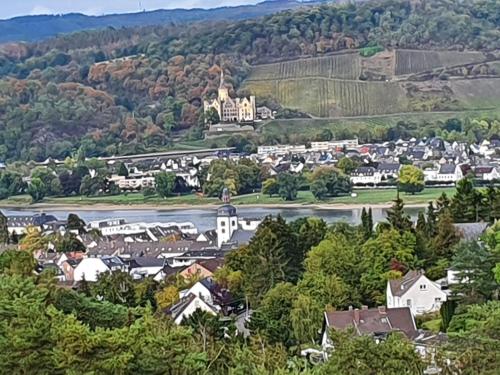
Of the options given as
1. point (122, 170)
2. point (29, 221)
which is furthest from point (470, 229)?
point (122, 170)

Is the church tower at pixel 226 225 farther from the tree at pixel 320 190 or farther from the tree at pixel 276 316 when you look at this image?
the tree at pixel 320 190

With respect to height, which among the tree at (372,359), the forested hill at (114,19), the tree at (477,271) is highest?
the tree at (372,359)

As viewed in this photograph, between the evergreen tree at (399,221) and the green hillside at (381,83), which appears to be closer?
the evergreen tree at (399,221)

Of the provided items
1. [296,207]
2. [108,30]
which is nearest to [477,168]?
[296,207]

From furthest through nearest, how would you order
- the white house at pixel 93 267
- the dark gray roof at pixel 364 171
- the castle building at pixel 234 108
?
the castle building at pixel 234 108 < the dark gray roof at pixel 364 171 < the white house at pixel 93 267

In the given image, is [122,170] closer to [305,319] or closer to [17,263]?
[17,263]

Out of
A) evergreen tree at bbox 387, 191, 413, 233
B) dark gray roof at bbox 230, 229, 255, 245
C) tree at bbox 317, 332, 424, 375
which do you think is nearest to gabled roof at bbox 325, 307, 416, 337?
tree at bbox 317, 332, 424, 375

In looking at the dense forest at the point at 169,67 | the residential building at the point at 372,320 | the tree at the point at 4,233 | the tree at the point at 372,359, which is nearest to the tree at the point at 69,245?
the tree at the point at 4,233

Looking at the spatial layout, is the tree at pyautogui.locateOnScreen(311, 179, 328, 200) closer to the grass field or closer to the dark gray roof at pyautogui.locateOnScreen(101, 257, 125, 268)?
the grass field
